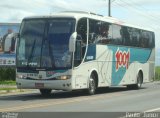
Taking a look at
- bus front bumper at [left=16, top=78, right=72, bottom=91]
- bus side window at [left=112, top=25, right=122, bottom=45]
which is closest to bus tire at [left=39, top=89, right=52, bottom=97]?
bus front bumper at [left=16, top=78, right=72, bottom=91]

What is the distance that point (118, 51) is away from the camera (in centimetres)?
2920

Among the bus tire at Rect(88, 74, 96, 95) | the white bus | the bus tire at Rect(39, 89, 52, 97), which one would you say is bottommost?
the bus tire at Rect(39, 89, 52, 97)

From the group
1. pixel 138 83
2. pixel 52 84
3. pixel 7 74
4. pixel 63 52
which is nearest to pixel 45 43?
pixel 63 52

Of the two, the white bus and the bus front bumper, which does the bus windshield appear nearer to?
the white bus

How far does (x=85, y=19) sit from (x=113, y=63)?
15.7ft

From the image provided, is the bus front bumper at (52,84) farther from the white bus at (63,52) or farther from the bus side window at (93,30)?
the bus side window at (93,30)

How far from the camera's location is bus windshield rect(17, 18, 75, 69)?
77.3 feet

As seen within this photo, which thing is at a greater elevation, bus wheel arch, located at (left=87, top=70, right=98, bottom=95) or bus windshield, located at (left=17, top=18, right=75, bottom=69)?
bus windshield, located at (left=17, top=18, right=75, bottom=69)

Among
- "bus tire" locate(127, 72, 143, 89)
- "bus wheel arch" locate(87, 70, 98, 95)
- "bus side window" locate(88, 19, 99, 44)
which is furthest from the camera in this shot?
"bus tire" locate(127, 72, 143, 89)

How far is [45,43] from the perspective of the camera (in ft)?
78.2

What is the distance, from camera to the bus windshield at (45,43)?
2356 centimetres

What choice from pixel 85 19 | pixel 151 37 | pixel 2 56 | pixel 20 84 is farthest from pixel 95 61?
pixel 2 56

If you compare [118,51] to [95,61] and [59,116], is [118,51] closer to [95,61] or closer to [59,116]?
[95,61]

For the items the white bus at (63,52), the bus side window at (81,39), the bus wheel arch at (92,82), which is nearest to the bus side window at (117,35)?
the white bus at (63,52)
